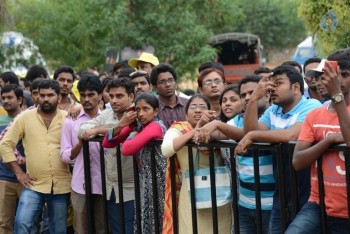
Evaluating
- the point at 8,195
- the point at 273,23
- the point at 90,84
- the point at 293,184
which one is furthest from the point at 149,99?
the point at 273,23

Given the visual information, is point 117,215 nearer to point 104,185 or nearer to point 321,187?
point 104,185

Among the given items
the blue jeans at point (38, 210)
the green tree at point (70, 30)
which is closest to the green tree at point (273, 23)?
the green tree at point (70, 30)

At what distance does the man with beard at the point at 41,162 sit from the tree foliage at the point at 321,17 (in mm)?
4650

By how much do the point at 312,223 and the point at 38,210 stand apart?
3717mm

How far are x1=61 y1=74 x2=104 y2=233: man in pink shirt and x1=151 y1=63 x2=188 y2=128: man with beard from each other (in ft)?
1.99

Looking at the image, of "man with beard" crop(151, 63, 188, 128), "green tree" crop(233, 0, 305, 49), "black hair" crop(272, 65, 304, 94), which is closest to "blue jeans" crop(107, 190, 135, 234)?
"man with beard" crop(151, 63, 188, 128)

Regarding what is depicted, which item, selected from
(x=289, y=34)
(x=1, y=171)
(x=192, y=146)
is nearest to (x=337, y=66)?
(x=192, y=146)

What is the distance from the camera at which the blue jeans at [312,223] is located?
19.7 ft

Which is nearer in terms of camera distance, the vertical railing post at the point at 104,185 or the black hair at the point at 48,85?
the vertical railing post at the point at 104,185

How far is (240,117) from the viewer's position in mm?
7340

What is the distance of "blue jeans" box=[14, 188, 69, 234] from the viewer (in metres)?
8.86

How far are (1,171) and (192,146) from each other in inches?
134

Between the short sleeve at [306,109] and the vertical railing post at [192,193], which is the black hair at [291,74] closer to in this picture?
the short sleeve at [306,109]

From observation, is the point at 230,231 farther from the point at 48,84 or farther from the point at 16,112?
the point at 16,112
